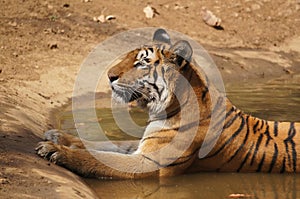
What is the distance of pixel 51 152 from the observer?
509 cm

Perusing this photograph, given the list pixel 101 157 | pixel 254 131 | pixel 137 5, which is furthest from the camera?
pixel 137 5

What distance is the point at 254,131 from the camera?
18.6ft

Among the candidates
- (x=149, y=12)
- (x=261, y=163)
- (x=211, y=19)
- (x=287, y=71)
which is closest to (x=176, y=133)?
(x=261, y=163)

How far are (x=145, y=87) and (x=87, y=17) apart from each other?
20.7 feet

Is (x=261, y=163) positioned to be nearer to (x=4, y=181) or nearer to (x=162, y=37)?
(x=162, y=37)

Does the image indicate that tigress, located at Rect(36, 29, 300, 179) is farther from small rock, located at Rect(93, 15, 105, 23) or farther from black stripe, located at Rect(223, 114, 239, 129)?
small rock, located at Rect(93, 15, 105, 23)

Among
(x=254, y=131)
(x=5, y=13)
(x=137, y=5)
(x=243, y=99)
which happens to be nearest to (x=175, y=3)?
(x=137, y=5)

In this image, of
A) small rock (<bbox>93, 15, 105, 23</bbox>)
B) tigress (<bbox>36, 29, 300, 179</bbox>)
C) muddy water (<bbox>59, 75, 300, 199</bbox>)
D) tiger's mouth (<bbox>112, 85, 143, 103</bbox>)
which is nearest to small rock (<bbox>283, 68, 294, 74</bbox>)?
small rock (<bbox>93, 15, 105, 23</bbox>)

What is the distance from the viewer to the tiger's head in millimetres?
5422

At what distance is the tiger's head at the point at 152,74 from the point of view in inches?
213

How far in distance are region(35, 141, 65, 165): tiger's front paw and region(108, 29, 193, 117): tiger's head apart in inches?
28.3

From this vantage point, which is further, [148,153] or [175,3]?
[175,3]

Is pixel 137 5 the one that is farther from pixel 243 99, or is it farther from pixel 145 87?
pixel 145 87

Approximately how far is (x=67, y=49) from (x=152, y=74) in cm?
474
